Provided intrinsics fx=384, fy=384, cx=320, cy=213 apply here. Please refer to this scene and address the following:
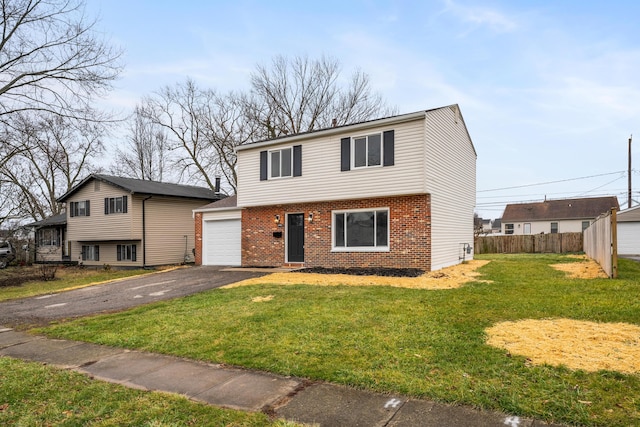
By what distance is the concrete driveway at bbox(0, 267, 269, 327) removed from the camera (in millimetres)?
8789

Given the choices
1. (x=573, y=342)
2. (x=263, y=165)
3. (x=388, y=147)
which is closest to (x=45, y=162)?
(x=263, y=165)

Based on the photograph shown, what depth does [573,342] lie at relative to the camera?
484cm

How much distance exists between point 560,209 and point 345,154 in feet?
121

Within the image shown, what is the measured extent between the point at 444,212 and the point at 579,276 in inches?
182

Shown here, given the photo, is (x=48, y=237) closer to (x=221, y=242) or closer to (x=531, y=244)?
(x=221, y=242)

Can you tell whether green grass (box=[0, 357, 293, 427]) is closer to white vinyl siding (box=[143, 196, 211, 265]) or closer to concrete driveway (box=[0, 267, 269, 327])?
concrete driveway (box=[0, 267, 269, 327])

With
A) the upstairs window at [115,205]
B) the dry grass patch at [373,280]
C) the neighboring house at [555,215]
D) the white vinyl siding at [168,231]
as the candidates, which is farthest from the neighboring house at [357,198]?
the neighboring house at [555,215]

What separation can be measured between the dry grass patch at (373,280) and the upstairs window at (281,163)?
442cm

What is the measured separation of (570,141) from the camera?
2334 centimetres

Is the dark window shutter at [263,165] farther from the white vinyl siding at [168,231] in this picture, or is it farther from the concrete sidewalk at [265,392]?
the concrete sidewalk at [265,392]

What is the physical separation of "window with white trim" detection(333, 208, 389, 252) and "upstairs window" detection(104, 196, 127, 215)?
13.8 metres

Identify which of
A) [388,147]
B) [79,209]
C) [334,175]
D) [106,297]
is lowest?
[106,297]

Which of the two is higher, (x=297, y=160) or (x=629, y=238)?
(x=297, y=160)

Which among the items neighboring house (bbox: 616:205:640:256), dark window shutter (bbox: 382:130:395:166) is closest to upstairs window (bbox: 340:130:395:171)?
dark window shutter (bbox: 382:130:395:166)
